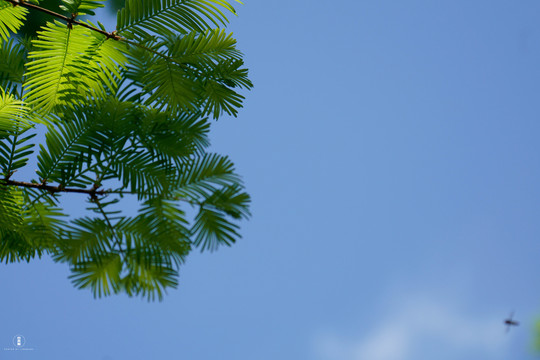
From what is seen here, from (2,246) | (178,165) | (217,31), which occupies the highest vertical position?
(217,31)

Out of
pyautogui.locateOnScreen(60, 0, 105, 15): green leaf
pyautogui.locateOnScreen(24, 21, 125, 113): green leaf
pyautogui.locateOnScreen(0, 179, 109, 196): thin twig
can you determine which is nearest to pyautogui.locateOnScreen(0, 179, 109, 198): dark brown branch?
pyautogui.locateOnScreen(0, 179, 109, 196): thin twig

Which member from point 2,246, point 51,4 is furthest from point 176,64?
point 51,4

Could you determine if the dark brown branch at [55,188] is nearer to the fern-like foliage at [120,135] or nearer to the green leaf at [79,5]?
the fern-like foliage at [120,135]

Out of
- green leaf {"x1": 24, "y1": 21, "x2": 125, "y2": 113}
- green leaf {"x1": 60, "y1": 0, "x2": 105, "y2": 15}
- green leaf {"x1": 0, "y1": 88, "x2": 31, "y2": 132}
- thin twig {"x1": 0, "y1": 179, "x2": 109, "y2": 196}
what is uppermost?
green leaf {"x1": 60, "y1": 0, "x2": 105, "y2": 15}

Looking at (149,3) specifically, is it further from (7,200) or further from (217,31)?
(7,200)

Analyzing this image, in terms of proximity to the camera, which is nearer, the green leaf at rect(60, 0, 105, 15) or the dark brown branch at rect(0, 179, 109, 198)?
the green leaf at rect(60, 0, 105, 15)

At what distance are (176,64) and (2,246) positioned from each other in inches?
16.6

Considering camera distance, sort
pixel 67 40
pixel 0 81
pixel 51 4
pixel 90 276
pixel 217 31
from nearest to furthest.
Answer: pixel 67 40 < pixel 217 31 < pixel 0 81 < pixel 90 276 < pixel 51 4

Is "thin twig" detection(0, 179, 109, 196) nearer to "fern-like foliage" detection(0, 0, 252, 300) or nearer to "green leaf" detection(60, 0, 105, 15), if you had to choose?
"fern-like foliage" detection(0, 0, 252, 300)

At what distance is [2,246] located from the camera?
857 millimetres

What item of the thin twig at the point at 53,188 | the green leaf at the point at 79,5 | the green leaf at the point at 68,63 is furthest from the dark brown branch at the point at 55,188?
the green leaf at the point at 79,5

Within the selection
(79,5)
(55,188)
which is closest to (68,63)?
(79,5)

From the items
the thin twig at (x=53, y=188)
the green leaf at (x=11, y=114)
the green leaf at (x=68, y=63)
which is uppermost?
the green leaf at (x=68, y=63)

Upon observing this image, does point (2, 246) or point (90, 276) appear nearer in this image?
point (2, 246)
